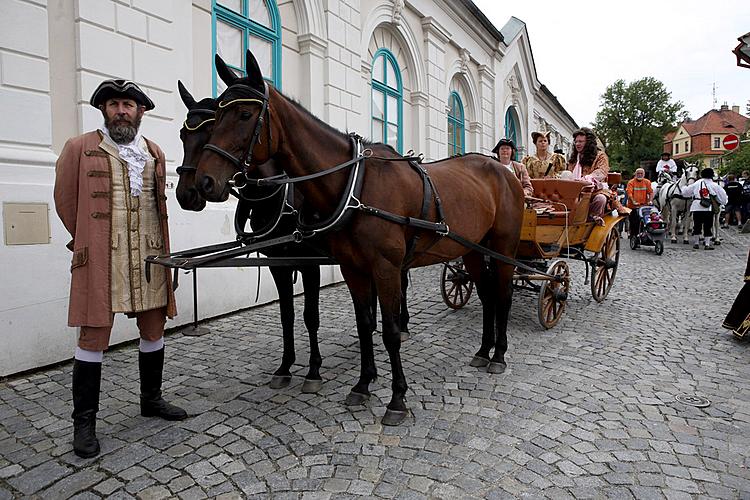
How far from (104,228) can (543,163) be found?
19.3ft

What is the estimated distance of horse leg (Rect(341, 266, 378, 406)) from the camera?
339 centimetres

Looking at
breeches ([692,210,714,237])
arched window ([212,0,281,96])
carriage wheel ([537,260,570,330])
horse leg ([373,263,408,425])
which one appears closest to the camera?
horse leg ([373,263,408,425])

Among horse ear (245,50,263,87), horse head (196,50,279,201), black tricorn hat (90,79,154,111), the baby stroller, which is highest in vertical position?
horse ear (245,50,263,87)

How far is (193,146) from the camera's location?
268 centimetres

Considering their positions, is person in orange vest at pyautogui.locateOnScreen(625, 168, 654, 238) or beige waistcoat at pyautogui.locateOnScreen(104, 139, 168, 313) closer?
beige waistcoat at pyautogui.locateOnScreen(104, 139, 168, 313)

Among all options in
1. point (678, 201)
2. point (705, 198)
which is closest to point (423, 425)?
point (705, 198)

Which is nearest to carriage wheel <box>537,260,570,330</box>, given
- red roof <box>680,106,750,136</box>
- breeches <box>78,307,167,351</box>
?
breeches <box>78,307,167,351</box>

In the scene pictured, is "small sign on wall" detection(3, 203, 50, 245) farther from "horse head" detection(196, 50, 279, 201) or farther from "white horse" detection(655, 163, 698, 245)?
"white horse" detection(655, 163, 698, 245)

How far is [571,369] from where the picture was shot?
416 cm

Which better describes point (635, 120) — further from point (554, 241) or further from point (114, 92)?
point (114, 92)

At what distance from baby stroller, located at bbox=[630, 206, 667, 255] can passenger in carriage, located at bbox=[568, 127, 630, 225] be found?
6211 mm

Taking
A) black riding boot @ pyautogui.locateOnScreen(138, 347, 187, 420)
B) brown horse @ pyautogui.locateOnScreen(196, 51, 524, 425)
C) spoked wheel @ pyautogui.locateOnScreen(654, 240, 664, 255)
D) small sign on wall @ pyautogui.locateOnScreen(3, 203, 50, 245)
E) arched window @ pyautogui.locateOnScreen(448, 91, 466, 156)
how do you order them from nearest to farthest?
1. brown horse @ pyautogui.locateOnScreen(196, 51, 524, 425)
2. black riding boot @ pyautogui.locateOnScreen(138, 347, 187, 420)
3. small sign on wall @ pyautogui.locateOnScreen(3, 203, 50, 245)
4. spoked wheel @ pyautogui.locateOnScreen(654, 240, 664, 255)
5. arched window @ pyautogui.locateOnScreen(448, 91, 466, 156)

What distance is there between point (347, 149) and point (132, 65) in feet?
10.3

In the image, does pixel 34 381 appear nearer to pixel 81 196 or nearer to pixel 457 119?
pixel 81 196
